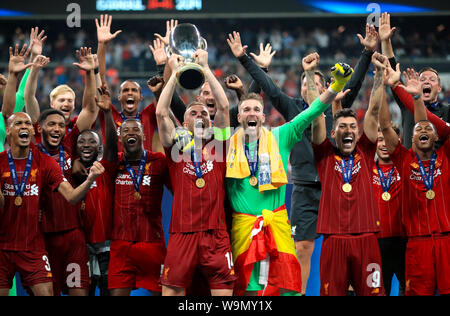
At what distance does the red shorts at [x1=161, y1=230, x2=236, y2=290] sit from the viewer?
15.2 feet

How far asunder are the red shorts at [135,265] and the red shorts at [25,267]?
0.54 meters

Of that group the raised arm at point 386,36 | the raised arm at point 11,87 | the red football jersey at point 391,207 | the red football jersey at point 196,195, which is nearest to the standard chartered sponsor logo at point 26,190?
the raised arm at point 11,87

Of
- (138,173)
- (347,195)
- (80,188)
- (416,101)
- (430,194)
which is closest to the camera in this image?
(80,188)

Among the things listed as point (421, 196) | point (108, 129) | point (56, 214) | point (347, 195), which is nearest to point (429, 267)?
point (421, 196)

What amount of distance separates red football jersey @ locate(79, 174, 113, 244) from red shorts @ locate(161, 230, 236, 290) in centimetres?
86

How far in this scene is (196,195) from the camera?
476 centimetres

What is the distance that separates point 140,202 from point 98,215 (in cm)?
41

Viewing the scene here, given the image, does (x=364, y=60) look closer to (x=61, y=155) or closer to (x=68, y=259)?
(x=61, y=155)

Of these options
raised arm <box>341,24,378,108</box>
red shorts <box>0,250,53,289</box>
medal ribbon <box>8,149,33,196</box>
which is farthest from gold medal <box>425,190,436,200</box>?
medal ribbon <box>8,149,33,196</box>

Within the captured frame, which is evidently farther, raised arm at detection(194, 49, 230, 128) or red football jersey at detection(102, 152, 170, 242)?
red football jersey at detection(102, 152, 170, 242)

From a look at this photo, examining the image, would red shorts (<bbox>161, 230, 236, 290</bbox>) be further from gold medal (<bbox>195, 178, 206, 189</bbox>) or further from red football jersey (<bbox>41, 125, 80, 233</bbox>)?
red football jersey (<bbox>41, 125, 80, 233</bbox>)

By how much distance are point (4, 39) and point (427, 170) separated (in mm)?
16963

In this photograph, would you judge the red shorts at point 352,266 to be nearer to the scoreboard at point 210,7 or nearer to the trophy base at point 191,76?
the trophy base at point 191,76
